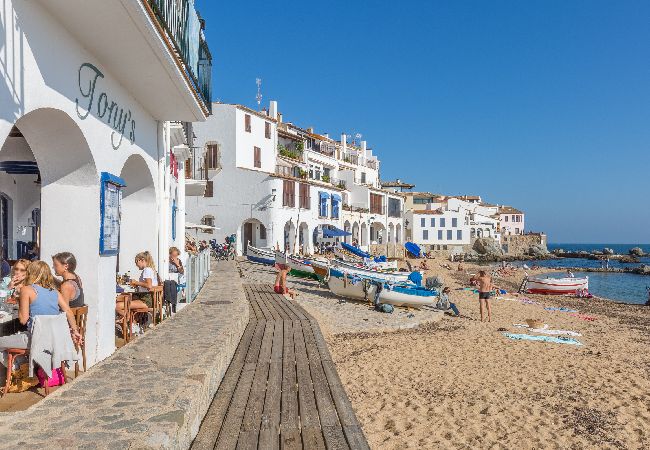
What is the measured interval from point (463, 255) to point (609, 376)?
65398 millimetres

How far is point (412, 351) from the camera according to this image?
1248 centimetres

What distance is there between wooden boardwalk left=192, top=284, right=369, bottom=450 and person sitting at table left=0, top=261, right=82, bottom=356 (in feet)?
6.67

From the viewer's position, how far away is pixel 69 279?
6.15m

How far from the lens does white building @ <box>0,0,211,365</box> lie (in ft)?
15.4

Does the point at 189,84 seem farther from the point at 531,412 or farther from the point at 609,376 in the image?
the point at 609,376

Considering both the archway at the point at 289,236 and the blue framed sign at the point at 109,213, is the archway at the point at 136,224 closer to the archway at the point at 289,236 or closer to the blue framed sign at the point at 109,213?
the blue framed sign at the point at 109,213

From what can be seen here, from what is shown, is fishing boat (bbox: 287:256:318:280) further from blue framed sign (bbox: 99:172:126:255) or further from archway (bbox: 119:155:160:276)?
blue framed sign (bbox: 99:172:126:255)

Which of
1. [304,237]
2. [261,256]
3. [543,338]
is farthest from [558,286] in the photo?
[304,237]

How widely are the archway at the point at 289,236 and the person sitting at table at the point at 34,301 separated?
1446 inches

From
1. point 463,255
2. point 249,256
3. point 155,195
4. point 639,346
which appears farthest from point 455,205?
point 155,195

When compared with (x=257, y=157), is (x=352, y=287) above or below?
below

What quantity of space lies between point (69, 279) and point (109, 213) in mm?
1119

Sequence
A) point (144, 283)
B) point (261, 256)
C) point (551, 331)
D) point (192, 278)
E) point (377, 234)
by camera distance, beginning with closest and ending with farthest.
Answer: point (144, 283) → point (192, 278) → point (551, 331) → point (261, 256) → point (377, 234)

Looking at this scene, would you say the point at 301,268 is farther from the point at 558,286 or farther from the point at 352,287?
the point at 558,286
